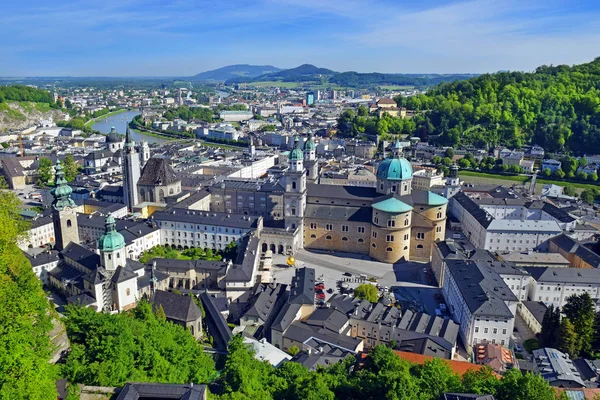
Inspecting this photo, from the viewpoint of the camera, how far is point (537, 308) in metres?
37.5

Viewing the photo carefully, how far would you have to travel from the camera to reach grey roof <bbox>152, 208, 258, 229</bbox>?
49.1 meters

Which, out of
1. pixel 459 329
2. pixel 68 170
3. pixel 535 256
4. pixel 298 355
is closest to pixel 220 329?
pixel 298 355

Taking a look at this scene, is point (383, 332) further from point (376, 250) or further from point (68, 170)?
point (68, 170)

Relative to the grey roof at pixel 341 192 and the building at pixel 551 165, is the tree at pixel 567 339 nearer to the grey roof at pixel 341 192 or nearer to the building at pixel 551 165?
the grey roof at pixel 341 192

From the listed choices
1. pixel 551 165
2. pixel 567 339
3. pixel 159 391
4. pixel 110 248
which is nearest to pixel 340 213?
pixel 110 248

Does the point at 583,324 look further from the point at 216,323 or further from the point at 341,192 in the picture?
the point at 341,192

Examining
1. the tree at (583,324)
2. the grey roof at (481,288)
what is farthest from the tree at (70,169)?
the tree at (583,324)

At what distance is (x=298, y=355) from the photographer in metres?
29.6

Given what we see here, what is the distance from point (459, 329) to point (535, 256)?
555 inches

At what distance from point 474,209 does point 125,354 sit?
43.6 m

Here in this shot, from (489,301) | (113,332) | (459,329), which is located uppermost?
(113,332)

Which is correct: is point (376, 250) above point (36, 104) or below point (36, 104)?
below

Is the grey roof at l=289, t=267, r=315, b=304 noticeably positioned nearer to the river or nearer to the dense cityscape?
the dense cityscape

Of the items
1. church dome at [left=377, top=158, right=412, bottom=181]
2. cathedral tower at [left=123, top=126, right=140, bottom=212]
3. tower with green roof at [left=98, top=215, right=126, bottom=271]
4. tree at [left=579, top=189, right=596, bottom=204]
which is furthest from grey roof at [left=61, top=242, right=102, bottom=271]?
tree at [left=579, top=189, right=596, bottom=204]
